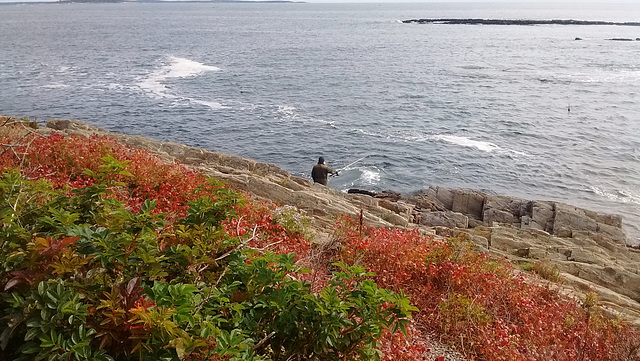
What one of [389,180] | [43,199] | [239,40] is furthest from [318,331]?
[239,40]

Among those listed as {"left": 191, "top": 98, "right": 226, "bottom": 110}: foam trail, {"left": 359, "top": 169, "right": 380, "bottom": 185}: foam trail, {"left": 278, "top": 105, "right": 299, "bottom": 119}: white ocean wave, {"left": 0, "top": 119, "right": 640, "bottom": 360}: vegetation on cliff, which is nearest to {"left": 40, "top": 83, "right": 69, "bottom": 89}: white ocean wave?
{"left": 191, "top": 98, "right": 226, "bottom": 110}: foam trail

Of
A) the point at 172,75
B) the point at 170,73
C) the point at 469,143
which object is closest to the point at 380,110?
the point at 469,143

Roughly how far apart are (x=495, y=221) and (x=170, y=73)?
164 ft

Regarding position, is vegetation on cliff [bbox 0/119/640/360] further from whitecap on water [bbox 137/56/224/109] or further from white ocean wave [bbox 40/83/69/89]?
white ocean wave [bbox 40/83/69/89]

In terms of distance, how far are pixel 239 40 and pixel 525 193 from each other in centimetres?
8952

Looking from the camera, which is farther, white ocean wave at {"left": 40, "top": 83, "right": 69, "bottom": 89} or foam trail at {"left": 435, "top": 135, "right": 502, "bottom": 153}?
white ocean wave at {"left": 40, "top": 83, "right": 69, "bottom": 89}

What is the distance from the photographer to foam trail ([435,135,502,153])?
3438 cm

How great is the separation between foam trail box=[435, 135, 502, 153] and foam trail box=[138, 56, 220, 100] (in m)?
27.7

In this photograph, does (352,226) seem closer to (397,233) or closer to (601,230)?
(397,233)

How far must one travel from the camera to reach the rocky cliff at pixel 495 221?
43.3 feet

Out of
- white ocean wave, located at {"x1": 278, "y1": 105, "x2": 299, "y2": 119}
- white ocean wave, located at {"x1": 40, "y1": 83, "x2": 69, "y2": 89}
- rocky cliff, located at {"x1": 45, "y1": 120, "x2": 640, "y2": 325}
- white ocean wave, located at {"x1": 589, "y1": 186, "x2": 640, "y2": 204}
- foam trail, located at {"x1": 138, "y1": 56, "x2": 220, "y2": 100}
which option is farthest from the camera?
foam trail, located at {"x1": 138, "y1": 56, "x2": 220, "y2": 100}

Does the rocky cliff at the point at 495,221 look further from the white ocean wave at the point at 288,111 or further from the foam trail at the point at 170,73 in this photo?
the foam trail at the point at 170,73

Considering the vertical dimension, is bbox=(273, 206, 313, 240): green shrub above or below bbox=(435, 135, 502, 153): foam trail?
above

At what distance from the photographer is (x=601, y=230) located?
1967 centimetres
